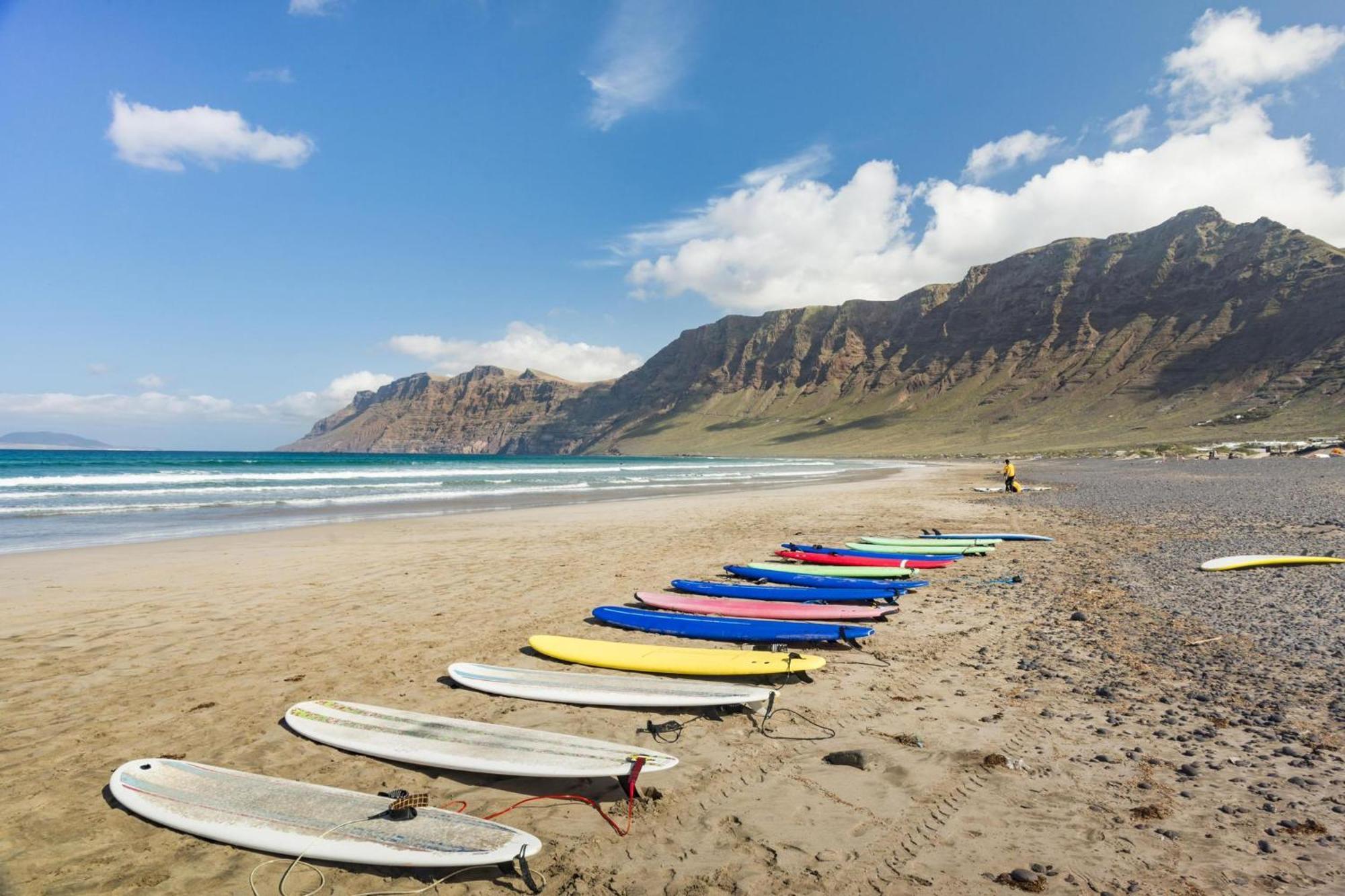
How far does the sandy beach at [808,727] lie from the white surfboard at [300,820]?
0.11 meters

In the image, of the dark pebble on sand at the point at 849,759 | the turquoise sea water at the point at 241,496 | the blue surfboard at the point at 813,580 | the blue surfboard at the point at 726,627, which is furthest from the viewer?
the turquoise sea water at the point at 241,496

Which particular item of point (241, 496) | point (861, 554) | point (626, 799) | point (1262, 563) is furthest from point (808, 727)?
point (241, 496)

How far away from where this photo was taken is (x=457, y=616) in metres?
7.98

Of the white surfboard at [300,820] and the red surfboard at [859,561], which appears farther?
the red surfboard at [859,561]

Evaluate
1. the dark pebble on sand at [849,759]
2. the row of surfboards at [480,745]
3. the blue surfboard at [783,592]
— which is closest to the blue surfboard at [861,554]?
the blue surfboard at [783,592]

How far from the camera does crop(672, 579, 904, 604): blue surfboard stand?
8344mm

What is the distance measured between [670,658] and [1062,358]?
124335mm

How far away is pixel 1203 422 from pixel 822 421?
235ft

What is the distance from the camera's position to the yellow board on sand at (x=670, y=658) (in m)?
5.59

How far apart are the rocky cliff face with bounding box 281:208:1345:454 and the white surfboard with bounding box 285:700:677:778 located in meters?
82.4

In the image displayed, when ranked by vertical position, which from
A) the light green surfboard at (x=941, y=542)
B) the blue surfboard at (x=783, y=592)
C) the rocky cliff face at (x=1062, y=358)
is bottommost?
the light green surfboard at (x=941, y=542)

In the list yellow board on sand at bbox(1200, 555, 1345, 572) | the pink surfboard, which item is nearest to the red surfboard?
the pink surfboard

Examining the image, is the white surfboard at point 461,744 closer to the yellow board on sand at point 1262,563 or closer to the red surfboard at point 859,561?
the red surfboard at point 859,561

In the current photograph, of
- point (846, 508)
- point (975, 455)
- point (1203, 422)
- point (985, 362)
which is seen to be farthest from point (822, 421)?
point (846, 508)
